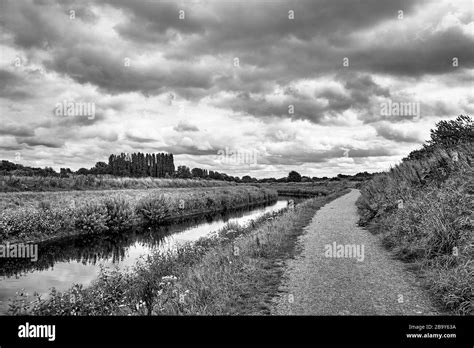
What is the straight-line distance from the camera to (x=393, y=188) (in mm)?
16016

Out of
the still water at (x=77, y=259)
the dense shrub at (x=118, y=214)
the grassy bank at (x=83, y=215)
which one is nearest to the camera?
the still water at (x=77, y=259)

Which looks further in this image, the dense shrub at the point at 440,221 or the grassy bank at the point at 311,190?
the grassy bank at the point at 311,190

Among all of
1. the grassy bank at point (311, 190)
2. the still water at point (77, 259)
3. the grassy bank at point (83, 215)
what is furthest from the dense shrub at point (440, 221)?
the grassy bank at point (311, 190)

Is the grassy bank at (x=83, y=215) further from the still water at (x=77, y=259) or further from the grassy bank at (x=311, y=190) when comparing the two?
the grassy bank at (x=311, y=190)

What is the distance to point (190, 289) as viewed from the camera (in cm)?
749

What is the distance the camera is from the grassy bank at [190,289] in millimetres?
6486

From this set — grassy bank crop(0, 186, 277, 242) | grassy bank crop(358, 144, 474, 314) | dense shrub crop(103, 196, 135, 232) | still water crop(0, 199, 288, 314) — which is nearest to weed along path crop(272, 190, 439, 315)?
grassy bank crop(358, 144, 474, 314)

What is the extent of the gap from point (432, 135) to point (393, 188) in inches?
135

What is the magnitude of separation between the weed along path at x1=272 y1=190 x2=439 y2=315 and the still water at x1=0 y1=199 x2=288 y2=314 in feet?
24.0

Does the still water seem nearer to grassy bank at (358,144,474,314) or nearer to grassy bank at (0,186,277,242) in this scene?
grassy bank at (0,186,277,242)

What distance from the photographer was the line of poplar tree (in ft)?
344

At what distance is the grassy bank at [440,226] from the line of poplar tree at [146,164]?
309 feet

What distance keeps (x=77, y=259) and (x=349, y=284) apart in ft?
41.5
